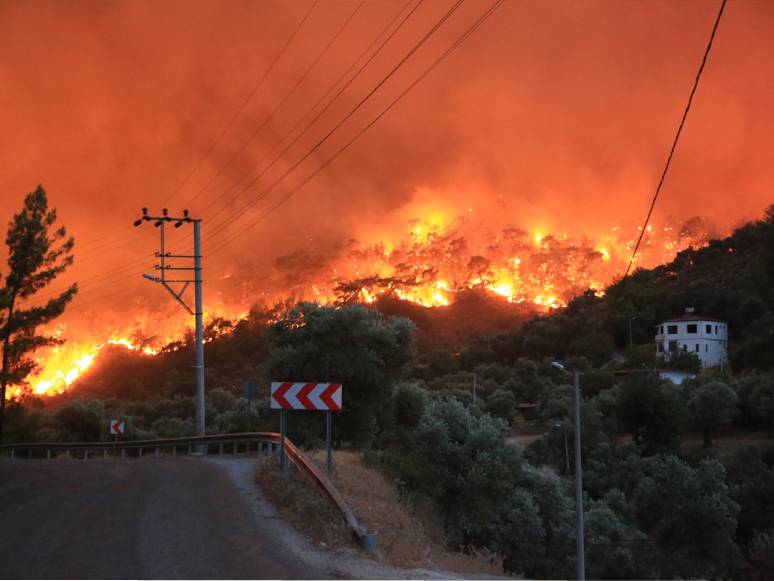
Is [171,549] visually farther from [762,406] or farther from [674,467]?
[762,406]

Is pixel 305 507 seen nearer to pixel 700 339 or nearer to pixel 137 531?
pixel 137 531

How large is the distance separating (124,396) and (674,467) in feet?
276

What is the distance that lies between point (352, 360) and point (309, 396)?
19.1 meters

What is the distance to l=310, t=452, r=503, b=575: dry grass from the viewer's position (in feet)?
47.3

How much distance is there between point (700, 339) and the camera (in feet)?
349

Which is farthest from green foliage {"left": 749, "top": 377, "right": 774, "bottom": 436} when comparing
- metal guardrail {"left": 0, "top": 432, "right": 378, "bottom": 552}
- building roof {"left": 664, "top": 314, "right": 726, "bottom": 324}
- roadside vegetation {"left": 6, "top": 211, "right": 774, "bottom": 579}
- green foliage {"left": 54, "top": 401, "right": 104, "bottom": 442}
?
green foliage {"left": 54, "top": 401, "right": 104, "bottom": 442}

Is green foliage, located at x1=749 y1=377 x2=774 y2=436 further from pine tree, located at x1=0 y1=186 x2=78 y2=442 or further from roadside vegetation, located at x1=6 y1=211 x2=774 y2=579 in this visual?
pine tree, located at x1=0 y1=186 x2=78 y2=442

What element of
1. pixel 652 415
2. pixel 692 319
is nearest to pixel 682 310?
pixel 692 319

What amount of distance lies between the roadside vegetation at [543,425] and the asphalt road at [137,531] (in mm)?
7639

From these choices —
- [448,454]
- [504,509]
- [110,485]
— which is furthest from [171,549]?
[504,509]

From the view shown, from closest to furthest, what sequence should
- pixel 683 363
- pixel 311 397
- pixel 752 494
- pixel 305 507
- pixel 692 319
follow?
pixel 305 507 < pixel 311 397 < pixel 752 494 < pixel 683 363 < pixel 692 319

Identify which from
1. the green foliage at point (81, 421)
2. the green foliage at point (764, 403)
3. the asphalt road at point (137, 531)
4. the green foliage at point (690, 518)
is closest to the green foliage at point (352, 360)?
the asphalt road at point (137, 531)

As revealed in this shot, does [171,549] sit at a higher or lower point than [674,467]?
higher

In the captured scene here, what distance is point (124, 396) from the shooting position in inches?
4564
